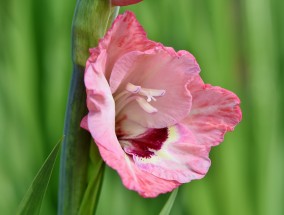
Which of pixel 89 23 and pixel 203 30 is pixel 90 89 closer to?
pixel 89 23

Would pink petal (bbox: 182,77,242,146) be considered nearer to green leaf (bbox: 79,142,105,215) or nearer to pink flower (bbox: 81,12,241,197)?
pink flower (bbox: 81,12,241,197)

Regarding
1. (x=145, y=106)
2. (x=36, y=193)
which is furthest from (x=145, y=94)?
(x=36, y=193)

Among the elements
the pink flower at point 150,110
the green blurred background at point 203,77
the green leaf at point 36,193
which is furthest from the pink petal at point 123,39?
the green blurred background at point 203,77

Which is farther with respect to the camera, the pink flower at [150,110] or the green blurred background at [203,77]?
the green blurred background at [203,77]

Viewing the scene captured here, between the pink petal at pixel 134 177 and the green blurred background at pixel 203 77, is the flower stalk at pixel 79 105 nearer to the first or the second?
the pink petal at pixel 134 177

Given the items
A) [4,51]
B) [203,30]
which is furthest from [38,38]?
[203,30]

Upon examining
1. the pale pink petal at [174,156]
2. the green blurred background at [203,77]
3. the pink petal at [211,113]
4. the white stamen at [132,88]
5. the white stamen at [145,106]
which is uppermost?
the white stamen at [132,88]
